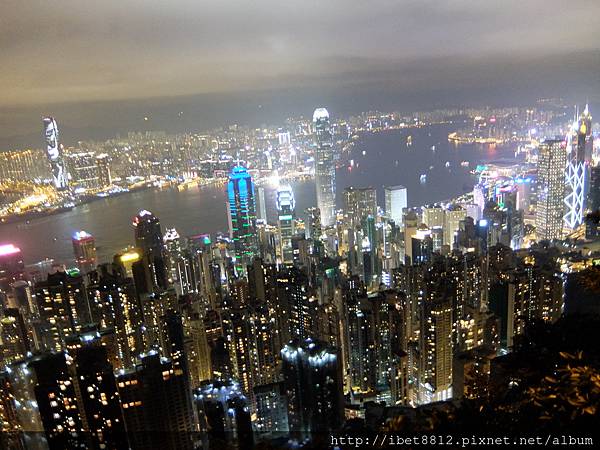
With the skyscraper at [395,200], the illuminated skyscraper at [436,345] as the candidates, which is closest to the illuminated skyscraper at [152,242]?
the illuminated skyscraper at [436,345]

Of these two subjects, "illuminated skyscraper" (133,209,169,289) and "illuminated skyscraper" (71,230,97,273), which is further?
"illuminated skyscraper" (133,209,169,289)

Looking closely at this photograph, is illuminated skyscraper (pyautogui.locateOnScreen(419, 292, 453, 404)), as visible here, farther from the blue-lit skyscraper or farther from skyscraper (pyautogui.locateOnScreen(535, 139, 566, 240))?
skyscraper (pyautogui.locateOnScreen(535, 139, 566, 240))

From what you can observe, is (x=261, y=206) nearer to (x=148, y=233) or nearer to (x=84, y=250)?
(x=148, y=233)

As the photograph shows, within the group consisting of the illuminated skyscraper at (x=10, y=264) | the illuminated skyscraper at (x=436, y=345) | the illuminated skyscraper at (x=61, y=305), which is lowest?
the illuminated skyscraper at (x=436, y=345)

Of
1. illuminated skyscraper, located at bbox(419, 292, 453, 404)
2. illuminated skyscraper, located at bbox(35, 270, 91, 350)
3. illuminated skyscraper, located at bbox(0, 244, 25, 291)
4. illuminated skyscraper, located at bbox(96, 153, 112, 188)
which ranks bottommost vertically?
illuminated skyscraper, located at bbox(419, 292, 453, 404)

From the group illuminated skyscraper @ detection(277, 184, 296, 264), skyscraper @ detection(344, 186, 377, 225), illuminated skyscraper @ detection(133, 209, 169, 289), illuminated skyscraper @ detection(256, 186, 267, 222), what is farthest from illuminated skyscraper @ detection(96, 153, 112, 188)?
skyscraper @ detection(344, 186, 377, 225)

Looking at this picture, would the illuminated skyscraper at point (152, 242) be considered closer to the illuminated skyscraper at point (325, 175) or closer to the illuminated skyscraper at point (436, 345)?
the illuminated skyscraper at point (325, 175)
